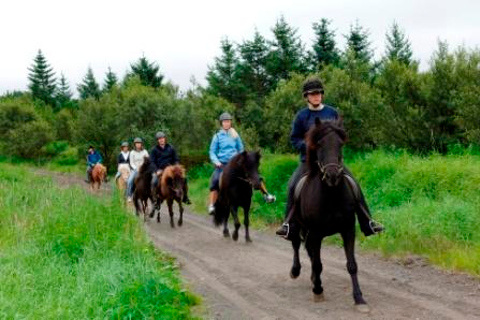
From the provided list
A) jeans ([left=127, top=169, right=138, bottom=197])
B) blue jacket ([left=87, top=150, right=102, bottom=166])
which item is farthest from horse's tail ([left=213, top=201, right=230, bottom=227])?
blue jacket ([left=87, top=150, right=102, bottom=166])

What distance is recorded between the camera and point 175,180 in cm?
1466

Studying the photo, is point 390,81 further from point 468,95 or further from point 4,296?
point 4,296

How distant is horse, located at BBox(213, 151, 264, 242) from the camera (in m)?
11.5

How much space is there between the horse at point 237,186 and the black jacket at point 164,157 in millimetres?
3264

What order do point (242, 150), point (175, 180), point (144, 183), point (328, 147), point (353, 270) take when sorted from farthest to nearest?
point (144, 183) → point (175, 180) → point (242, 150) → point (353, 270) → point (328, 147)

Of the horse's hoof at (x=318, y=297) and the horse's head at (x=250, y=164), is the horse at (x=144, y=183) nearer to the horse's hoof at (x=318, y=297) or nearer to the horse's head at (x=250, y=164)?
the horse's head at (x=250, y=164)

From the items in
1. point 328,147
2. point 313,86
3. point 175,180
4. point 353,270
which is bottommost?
point 353,270

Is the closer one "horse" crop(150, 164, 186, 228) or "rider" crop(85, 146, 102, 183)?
"horse" crop(150, 164, 186, 228)

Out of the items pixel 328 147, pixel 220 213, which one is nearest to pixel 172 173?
pixel 220 213

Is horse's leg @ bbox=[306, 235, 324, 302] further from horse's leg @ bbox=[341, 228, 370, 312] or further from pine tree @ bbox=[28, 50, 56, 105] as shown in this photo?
pine tree @ bbox=[28, 50, 56, 105]

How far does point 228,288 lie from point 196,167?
1894 centimetres

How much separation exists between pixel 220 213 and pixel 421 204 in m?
4.47

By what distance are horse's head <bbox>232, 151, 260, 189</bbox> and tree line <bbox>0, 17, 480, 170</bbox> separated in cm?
723

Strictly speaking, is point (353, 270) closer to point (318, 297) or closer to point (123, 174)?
point (318, 297)
